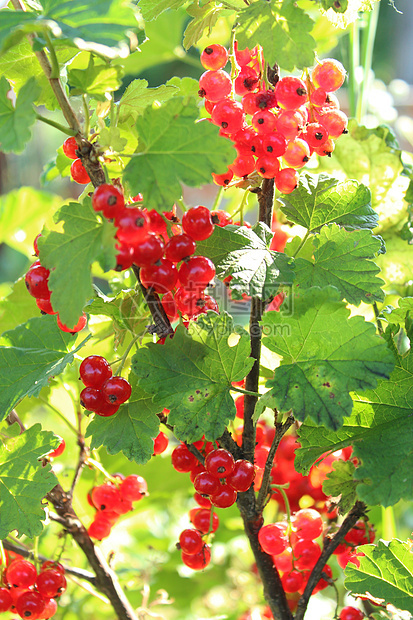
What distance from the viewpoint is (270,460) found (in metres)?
0.47

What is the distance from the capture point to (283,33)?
43 centimetres

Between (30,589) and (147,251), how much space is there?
1.32ft

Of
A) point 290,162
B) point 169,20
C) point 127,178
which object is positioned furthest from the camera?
point 169,20

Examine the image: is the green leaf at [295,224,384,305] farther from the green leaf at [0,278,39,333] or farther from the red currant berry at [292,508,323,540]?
the green leaf at [0,278,39,333]

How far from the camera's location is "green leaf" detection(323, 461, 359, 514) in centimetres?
48

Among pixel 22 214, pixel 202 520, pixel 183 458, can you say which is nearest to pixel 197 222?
pixel 183 458

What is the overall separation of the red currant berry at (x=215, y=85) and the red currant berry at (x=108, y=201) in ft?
0.56

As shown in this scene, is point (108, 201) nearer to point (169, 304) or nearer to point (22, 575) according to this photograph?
point (169, 304)

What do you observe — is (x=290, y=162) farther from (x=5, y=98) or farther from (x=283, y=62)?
(x=5, y=98)

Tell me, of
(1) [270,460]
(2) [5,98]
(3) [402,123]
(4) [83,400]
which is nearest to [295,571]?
(1) [270,460]

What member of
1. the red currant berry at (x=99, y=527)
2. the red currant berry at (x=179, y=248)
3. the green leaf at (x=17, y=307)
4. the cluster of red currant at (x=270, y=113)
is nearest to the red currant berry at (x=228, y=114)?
the cluster of red currant at (x=270, y=113)

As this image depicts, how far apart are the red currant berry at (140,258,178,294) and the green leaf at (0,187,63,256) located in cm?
55

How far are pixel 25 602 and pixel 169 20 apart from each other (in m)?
0.99

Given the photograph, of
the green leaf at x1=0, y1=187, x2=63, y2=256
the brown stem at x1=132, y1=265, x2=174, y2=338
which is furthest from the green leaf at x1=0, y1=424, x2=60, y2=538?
the green leaf at x1=0, y1=187, x2=63, y2=256
